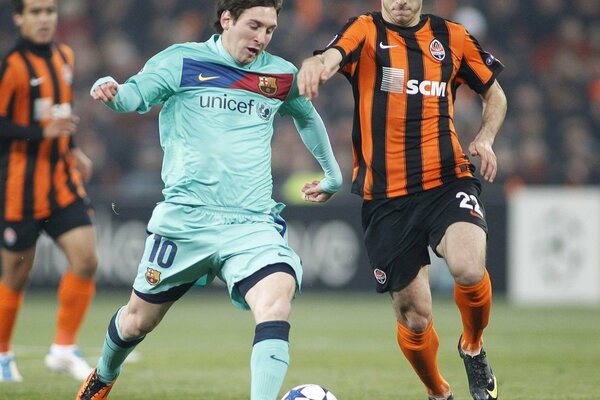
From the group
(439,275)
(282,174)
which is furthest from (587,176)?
(282,174)

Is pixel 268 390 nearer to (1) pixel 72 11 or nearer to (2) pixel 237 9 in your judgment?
(2) pixel 237 9

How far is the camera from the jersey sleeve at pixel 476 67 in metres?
6.27

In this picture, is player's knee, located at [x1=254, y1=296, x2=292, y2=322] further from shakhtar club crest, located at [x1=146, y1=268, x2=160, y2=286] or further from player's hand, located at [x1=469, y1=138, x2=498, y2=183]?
player's hand, located at [x1=469, y1=138, x2=498, y2=183]

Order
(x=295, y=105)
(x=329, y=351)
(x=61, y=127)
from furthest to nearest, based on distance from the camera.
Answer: (x=329, y=351), (x=61, y=127), (x=295, y=105)

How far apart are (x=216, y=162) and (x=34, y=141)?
10.2 ft

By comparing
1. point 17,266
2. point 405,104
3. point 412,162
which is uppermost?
point 405,104

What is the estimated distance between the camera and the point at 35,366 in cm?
866

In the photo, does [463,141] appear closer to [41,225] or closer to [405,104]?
[41,225]

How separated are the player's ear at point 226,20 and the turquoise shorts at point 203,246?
893mm

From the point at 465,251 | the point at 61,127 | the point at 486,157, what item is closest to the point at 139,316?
the point at 465,251

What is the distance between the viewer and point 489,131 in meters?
6.16

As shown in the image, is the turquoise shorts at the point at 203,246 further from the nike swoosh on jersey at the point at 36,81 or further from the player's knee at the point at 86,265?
the nike swoosh on jersey at the point at 36,81

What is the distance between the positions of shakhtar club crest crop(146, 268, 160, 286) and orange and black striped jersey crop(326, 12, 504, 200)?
1.42 metres

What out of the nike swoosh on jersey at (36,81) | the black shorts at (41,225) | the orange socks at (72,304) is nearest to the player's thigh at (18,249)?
the black shorts at (41,225)
